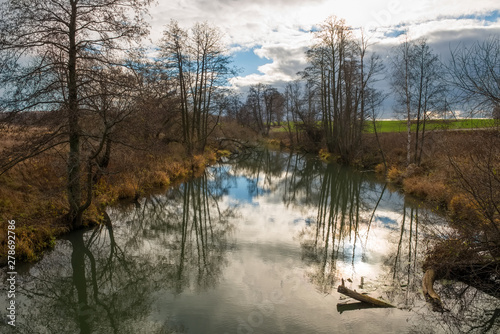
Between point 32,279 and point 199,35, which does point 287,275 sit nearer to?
point 32,279

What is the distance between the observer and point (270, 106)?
191 feet

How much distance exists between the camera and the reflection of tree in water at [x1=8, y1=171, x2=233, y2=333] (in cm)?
553

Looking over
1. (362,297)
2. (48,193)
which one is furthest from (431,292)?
(48,193)

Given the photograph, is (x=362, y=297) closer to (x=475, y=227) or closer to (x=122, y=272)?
(x=475, y=227)

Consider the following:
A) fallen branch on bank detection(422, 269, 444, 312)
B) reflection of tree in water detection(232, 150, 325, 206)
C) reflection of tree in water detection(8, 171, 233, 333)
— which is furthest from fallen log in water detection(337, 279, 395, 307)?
reflection of tree in water detection(232, 150, 325, 206)

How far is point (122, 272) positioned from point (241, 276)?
3018 millimetres

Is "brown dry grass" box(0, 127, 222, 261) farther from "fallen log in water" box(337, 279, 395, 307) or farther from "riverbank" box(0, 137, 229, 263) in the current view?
"fallen log in water" box(337, 279, 395, 307)

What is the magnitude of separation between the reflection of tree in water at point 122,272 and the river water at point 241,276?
0.09ft

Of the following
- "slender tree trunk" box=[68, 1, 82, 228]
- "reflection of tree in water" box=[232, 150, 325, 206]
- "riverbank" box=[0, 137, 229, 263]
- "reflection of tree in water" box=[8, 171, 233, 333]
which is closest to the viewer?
"reflection of tree in water" box=[8, 171, 233, 333]

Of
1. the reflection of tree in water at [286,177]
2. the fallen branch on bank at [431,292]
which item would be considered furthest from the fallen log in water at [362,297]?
the reflection of tree in water at [286,177]

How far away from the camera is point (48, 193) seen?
8.27m

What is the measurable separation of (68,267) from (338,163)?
2309cm

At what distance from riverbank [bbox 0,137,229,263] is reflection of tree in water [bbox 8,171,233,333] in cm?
54

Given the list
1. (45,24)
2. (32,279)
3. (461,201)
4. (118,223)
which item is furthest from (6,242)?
(461,201)
